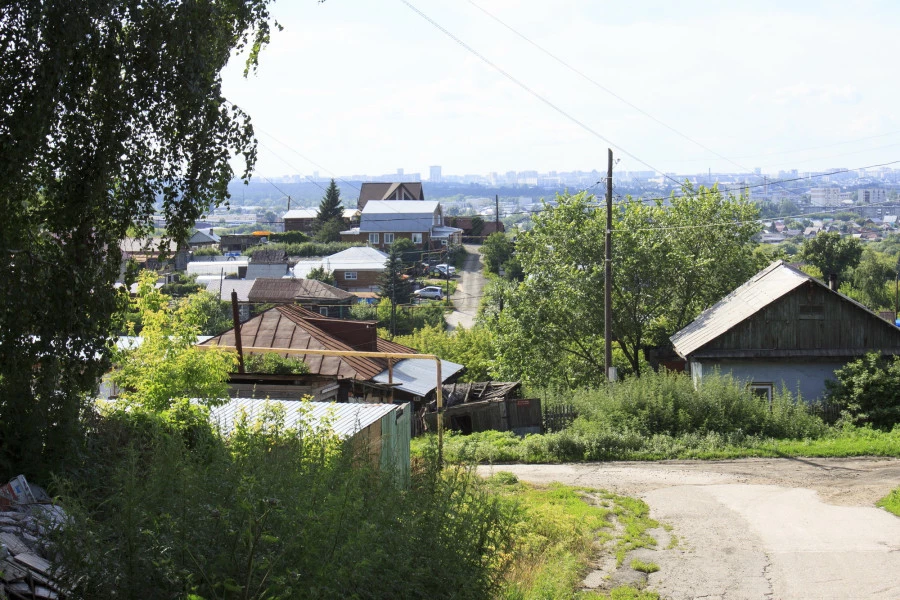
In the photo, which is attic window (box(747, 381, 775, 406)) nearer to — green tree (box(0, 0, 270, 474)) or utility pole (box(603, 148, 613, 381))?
utility pole (box(603, 148, 613, 381))

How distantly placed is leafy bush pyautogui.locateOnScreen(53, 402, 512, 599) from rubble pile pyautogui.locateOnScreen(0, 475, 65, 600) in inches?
6.7

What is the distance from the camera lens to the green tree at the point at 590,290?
3231 cm

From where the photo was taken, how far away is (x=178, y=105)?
26.5 ft

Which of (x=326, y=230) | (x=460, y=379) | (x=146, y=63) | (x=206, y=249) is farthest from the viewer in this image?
(x=326, y=230)

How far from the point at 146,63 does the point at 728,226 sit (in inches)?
1228

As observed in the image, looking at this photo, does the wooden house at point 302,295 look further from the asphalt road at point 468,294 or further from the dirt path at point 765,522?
the dirt path at point 765,522

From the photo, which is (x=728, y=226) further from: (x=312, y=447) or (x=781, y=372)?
(x=312, y=447)

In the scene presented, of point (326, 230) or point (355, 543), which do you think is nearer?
point (355, 543)

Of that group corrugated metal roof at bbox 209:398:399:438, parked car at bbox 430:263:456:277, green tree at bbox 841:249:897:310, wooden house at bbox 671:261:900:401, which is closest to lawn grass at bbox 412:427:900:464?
wooden house at bbox 671:261:900:401

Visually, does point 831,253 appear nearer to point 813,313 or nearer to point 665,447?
point 813,313

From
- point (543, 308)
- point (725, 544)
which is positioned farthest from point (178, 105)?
point (543, 308)

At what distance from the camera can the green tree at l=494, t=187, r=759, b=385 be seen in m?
32.3

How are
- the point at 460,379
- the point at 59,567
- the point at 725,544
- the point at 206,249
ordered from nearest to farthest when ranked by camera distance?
the point at 59,567, the point at 725,544, the point at 460,379, the point at 206,249

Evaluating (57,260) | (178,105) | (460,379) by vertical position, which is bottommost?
(460,379)
